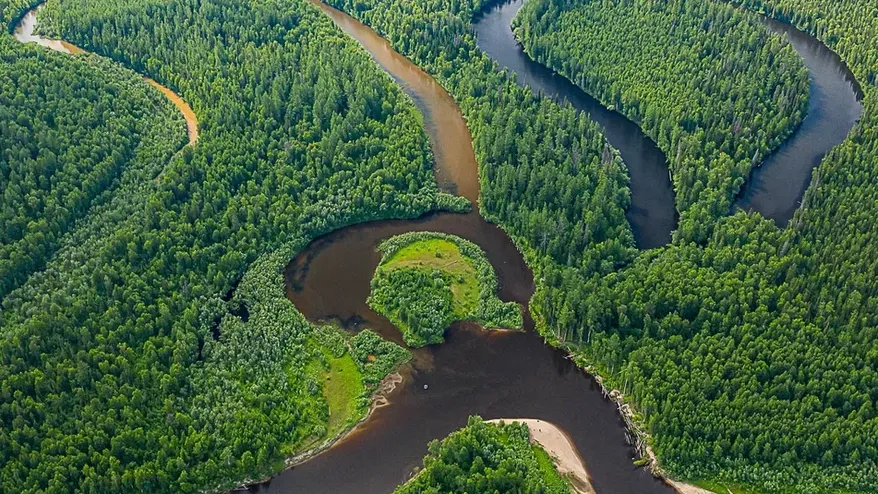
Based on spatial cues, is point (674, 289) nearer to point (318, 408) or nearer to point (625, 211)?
point (625, 211)

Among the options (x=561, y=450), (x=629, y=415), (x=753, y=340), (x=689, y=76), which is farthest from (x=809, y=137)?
(x=561, y=450)

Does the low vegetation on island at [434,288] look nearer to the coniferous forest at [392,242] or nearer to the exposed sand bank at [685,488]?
the coniferous forest at [392,242]

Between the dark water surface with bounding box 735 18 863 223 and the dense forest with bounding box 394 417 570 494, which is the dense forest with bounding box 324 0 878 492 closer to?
the dark water surface with bounding box 735 18 863 223

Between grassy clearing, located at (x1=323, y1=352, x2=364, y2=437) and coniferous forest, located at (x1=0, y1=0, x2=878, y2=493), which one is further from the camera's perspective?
grassy clearing, located at (x1=323, y1=352, x2=364, y2=437)

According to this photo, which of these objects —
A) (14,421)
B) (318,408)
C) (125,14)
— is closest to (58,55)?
(125,14)

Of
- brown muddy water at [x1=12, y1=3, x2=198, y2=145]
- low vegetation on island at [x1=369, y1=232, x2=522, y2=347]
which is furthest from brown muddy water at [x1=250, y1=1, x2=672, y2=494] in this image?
brown muddy water at [x1=12, y1=3, x2=198, y2=145]

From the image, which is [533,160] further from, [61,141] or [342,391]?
[61,141]
